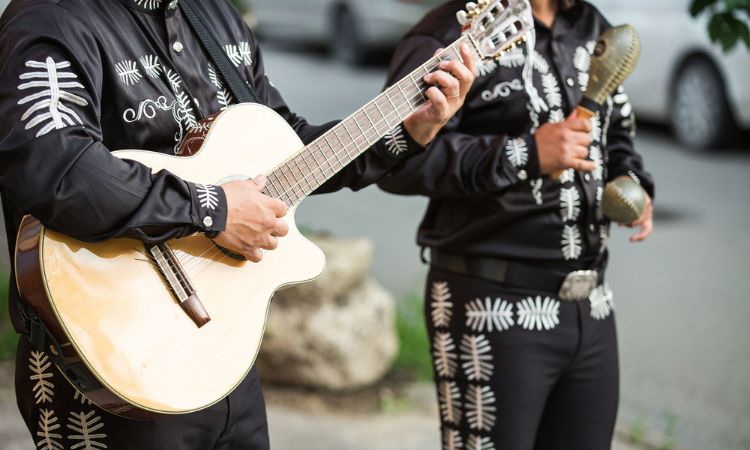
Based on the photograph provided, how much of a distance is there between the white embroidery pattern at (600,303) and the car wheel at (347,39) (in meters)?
7.19

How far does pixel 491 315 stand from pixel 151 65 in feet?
3.52

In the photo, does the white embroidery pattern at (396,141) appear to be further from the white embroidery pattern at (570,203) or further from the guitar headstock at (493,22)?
the white embroidery pattern at (570,203)

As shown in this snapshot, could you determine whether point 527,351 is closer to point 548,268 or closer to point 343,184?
point 548,268

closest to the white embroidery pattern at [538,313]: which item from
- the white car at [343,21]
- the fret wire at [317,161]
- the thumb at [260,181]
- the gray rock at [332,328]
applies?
the fret wire at [317,161]

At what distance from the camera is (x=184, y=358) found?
189 cm

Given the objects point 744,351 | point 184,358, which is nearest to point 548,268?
point 184,358

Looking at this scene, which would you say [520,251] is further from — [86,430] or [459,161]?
[86,430]

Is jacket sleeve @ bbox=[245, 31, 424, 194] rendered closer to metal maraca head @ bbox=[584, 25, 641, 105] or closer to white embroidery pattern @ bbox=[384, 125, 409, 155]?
white embroidery pattern @ bbox=[384, 125, 409, 155]

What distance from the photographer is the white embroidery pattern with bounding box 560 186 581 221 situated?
255cm

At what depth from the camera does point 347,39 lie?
9.82 meters

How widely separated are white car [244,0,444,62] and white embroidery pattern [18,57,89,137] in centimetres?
721

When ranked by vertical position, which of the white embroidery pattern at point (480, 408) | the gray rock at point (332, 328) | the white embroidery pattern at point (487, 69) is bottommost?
the gray rock at point (332, 328)

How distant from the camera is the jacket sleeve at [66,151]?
1.72 metres

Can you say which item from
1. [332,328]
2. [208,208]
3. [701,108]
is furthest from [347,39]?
[208,208]
